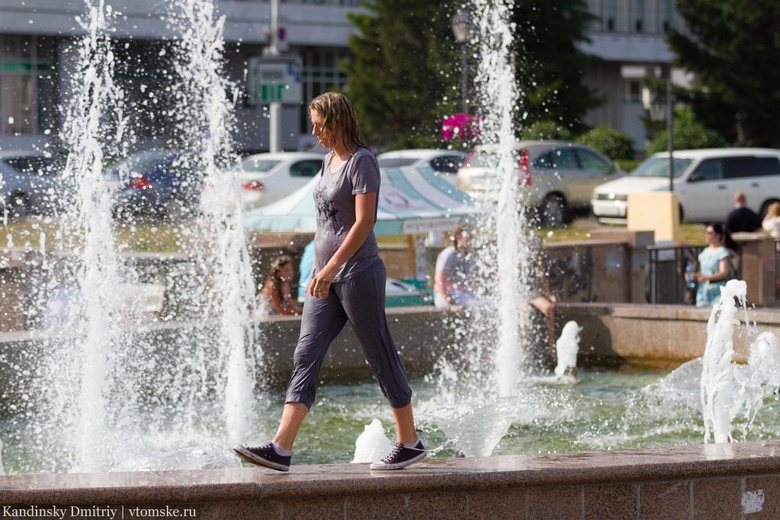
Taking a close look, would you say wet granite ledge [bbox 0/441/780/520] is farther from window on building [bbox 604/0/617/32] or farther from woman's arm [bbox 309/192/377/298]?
window on building [bbox 604/0/617/32]

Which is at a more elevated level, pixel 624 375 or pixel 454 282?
pixel 454 282

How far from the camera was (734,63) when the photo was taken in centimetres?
3953

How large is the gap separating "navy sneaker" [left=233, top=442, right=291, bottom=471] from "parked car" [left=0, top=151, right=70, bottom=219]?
637 cm

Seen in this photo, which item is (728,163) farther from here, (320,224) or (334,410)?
(320,224)

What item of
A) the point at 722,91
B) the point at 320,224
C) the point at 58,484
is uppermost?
the point at 722,91

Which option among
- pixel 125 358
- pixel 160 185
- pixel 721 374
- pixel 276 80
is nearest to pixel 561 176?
pixel 276 80

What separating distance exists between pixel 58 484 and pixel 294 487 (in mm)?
742

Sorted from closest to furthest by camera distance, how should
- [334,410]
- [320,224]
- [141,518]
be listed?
[141,518]
[320,224]
[334,410]

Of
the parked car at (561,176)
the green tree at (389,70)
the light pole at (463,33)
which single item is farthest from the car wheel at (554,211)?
the light pole at (463,33)

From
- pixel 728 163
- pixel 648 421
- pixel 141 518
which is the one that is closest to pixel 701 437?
pixel 648 421

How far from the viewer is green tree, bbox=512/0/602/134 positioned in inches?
1256

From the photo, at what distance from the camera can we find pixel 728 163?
25.8m

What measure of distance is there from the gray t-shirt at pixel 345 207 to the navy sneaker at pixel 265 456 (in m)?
A: 0.64

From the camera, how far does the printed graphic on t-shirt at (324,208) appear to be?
4816 millimetres
